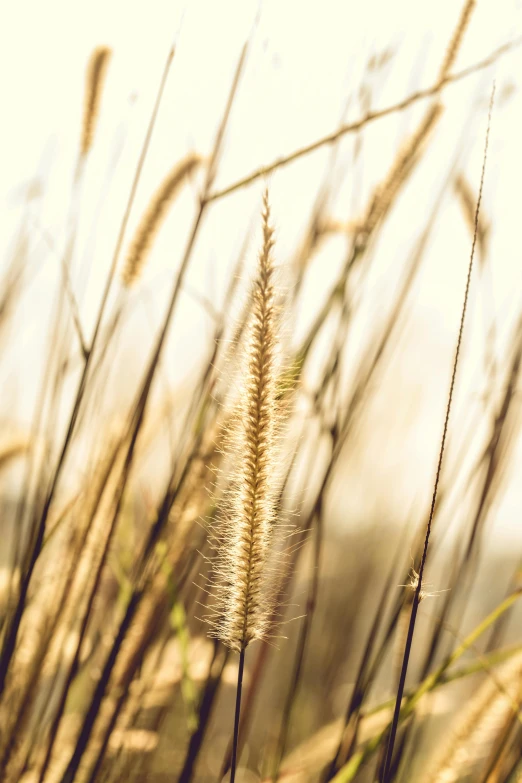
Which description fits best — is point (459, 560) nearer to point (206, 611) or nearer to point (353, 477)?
point (206, 611)

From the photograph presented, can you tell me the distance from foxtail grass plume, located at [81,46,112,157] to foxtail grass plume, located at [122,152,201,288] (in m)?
0.10

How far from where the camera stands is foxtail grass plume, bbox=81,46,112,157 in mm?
734

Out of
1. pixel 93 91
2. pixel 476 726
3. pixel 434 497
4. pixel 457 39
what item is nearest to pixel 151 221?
pixel 93 91

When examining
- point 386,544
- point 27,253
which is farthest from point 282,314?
point 386,544

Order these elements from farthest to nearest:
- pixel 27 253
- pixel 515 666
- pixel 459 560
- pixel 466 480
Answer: pixel 27 253
pixel 459 560
pixel 466 480
pixel 515 666

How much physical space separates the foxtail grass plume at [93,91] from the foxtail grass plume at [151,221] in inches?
3.8

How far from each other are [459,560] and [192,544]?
383mm

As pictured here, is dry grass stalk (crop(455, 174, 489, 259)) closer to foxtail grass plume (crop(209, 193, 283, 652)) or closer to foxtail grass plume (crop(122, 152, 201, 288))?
foxtail grass plume (crop(122, 152, 201, 288))

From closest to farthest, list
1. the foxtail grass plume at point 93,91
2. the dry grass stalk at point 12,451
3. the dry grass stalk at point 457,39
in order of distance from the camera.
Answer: the dry grass stalk at point 457,39 < the foxtail grass plume at point 93,91 < the dry grass stalk at point 12,451

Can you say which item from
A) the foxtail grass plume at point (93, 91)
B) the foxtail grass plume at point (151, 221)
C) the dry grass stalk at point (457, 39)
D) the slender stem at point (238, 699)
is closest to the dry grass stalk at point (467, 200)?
the dry grass stalk at point (457, 39)

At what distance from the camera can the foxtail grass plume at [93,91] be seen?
734 mm

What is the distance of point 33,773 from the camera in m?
0.75

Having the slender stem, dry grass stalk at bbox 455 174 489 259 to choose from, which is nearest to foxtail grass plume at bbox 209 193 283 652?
the slender stem

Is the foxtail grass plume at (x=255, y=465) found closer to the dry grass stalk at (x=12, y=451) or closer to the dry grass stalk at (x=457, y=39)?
the dry grass stalk at (x=457, y=39)
